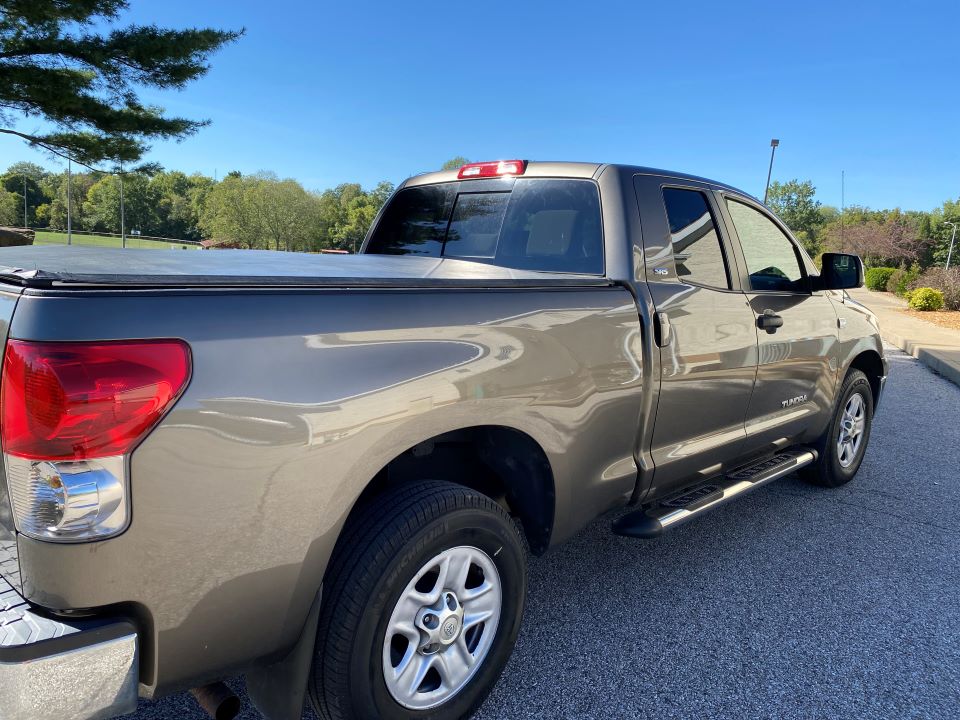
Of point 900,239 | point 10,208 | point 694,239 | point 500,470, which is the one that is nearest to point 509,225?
point 694,239

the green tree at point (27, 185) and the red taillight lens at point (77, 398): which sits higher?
the green tree at point (27, 185)

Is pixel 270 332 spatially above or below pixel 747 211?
below

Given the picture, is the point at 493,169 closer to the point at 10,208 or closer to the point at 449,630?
the point at 449,630

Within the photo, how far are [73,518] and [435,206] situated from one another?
263cm

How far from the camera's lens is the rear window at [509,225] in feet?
9.91

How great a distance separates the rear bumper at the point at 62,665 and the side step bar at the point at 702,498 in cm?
191

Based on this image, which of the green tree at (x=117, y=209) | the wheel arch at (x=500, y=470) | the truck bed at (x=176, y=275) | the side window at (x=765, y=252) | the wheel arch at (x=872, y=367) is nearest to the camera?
the truck bed at (x=176, y=275)

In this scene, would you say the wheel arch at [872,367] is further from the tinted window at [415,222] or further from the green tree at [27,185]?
the green tree at [27,185]

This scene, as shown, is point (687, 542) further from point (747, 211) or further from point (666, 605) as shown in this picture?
point (747, 211)

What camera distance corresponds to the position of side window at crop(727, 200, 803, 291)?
3.63 metres

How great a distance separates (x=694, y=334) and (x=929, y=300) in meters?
20.0

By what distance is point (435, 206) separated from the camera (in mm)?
3707

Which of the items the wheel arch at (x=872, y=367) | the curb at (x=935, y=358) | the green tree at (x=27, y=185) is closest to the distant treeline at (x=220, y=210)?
the green tree at (x=27, y=185)

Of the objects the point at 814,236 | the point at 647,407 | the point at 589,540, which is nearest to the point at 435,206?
the point at 647,407
